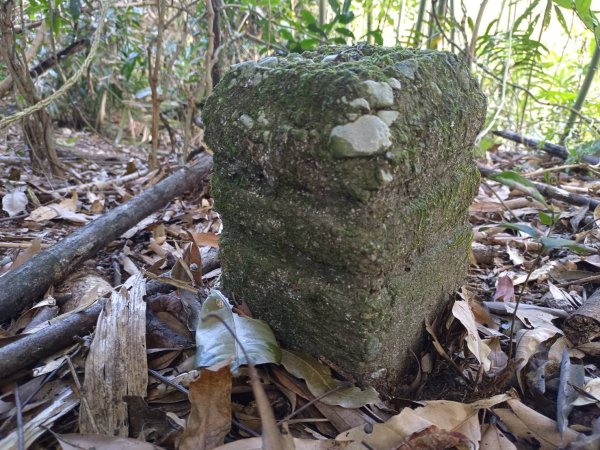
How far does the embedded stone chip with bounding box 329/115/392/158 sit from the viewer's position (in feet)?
2.75

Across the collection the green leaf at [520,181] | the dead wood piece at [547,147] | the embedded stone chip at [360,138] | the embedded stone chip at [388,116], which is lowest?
the dead wood piece at [547,147]

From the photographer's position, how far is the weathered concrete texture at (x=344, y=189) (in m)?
0.87

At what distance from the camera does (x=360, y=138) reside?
2.75 feet

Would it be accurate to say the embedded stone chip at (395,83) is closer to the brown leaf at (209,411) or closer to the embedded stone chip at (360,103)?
the embedded stone chip at (360,103)

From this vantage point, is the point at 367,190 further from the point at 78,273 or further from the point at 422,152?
the point at 78,273

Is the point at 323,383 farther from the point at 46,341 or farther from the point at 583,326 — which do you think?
the point at 583,326

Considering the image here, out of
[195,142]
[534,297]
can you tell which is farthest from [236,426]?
[195,142]

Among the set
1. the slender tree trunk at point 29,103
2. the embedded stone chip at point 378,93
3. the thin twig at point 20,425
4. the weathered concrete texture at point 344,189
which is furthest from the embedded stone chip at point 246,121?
the slender tree trunk at point 29,103

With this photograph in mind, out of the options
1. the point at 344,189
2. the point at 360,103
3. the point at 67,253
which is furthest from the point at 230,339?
the point at 67,253

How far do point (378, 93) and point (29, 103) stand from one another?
7.84ft

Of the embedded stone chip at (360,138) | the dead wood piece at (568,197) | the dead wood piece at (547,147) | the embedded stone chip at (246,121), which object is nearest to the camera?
the embedded stone chip at (360,138)

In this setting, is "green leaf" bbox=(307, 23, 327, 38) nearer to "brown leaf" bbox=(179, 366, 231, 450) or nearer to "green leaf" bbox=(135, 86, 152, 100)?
"green leaf" bbox=(135, 86, 152, 100)

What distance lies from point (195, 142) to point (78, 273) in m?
3.00

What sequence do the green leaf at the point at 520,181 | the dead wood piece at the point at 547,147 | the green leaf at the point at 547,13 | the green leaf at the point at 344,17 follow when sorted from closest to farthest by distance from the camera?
the green leaf at the point at 520,181 → the green leaf at the point at 547,13 → the green leaf at the point at 344,17 → the dead wood piece at the point at 547,147
